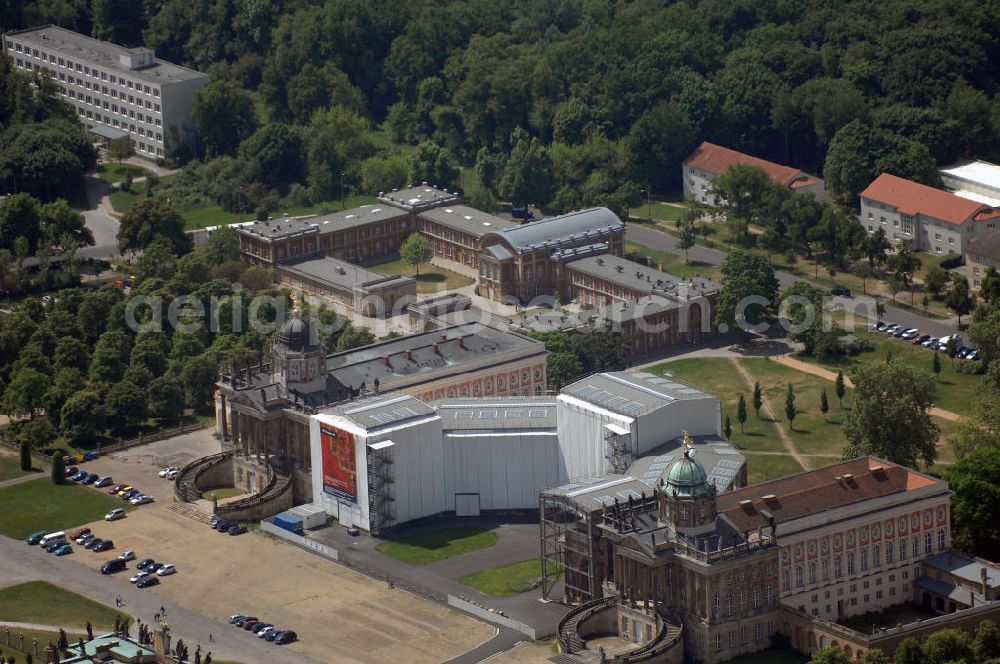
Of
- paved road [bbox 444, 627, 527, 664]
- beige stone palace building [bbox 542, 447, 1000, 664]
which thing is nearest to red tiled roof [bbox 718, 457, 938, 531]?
beige stone palace building [bbox 542, 447, 1000, 664]

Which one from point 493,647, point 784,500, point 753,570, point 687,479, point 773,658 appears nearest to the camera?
point 773,658

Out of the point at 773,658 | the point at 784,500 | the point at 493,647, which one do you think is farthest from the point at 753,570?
the point at 493,647

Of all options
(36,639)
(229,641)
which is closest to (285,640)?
(229,641)

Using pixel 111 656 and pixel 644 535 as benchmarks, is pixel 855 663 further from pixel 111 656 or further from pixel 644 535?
pixel 111 656

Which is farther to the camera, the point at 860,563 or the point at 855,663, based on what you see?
the point at 860,563

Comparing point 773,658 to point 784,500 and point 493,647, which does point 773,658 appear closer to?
point 784,500

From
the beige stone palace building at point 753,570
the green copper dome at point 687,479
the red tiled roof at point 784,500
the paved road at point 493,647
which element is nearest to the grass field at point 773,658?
the beige stone palace building at point 753,570

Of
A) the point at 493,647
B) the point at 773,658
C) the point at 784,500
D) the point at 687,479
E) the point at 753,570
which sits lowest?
the point at 493,647
